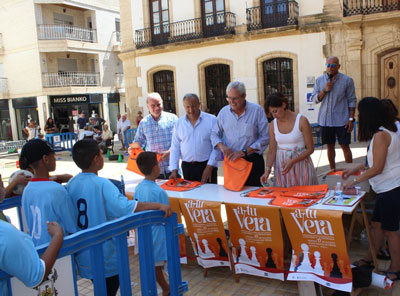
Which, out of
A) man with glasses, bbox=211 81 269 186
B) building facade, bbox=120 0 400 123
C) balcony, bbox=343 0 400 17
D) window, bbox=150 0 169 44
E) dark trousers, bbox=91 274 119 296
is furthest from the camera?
window, bbox=150 0 169 44

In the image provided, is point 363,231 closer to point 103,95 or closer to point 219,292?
point 219,292

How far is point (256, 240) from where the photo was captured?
3596mm

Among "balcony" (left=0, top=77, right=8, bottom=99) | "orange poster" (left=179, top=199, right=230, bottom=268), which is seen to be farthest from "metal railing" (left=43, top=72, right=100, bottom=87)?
"orange poster" (left=179, top=199, right=230, bottom=268)

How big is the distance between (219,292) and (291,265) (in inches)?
28.6

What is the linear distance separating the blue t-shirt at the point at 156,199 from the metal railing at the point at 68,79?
24.1 meters

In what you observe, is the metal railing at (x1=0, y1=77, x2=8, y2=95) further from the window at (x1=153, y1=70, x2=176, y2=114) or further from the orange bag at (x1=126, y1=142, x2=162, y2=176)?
the orange bag at (x1=126, y1=142, x2=162, y2=176)

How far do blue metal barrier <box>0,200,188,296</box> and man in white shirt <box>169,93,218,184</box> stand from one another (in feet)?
5.83

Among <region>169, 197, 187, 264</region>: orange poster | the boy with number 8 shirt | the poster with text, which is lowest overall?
<region>169, 197, 187, 264</region>: orange poster

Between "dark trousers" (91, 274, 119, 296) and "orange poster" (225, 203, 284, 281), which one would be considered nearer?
"dark trousers" (91, 274, 119, 296)

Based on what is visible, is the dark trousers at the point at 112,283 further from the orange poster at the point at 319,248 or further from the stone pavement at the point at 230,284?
the orange poster at the point at 319,248

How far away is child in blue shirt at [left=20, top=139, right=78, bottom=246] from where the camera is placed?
2426mm

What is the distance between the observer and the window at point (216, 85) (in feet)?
56.0

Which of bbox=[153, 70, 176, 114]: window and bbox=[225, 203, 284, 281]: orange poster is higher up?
bbox=[153, 70, 176, 114]: window

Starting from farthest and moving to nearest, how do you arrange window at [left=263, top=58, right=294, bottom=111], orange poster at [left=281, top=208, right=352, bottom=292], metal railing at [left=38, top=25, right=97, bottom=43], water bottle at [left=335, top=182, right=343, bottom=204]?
metal railing at [left=38, top=25, right=97, bottom=43] → window at [left=263, top=58, right=294, bottom=111] → water bottle at [left=335, top=182, right=343, bottom=204] → orange poster at [left=281, top=208, right=352, bottom=292]
